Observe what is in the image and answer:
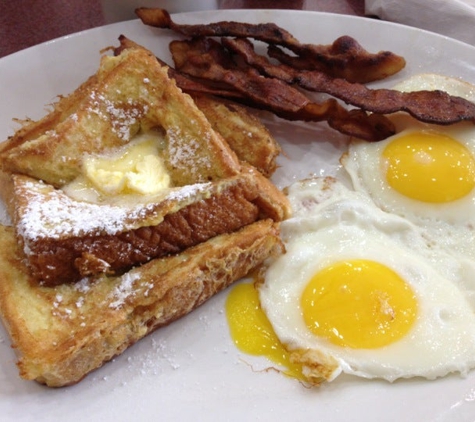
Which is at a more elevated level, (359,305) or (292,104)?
(292,104)

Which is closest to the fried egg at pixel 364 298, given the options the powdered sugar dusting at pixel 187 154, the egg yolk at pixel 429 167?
the egg yolk at pixel 429 167

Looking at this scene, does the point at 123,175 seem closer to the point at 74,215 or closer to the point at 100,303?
the point at 74,215

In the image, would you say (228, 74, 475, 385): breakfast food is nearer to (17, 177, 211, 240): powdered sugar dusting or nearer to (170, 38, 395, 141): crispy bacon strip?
(170, 38, 395, 141): crispy bacon strip

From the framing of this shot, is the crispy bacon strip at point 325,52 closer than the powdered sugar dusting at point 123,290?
No

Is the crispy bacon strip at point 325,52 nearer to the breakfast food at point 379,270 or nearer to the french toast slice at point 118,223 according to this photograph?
the breakfast food at point 379,270

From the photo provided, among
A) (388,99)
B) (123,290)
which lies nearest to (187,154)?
(123,290)

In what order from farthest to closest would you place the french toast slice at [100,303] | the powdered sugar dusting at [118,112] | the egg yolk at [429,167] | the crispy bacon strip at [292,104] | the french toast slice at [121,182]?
1. the crispy bacon strip at [292,104]
2. the egg yolk at [429,167]
3. the powdered sugar dusting at [118,112]
4. the french toast slice at [121,182]
5. the french toast slice at [100,303]
